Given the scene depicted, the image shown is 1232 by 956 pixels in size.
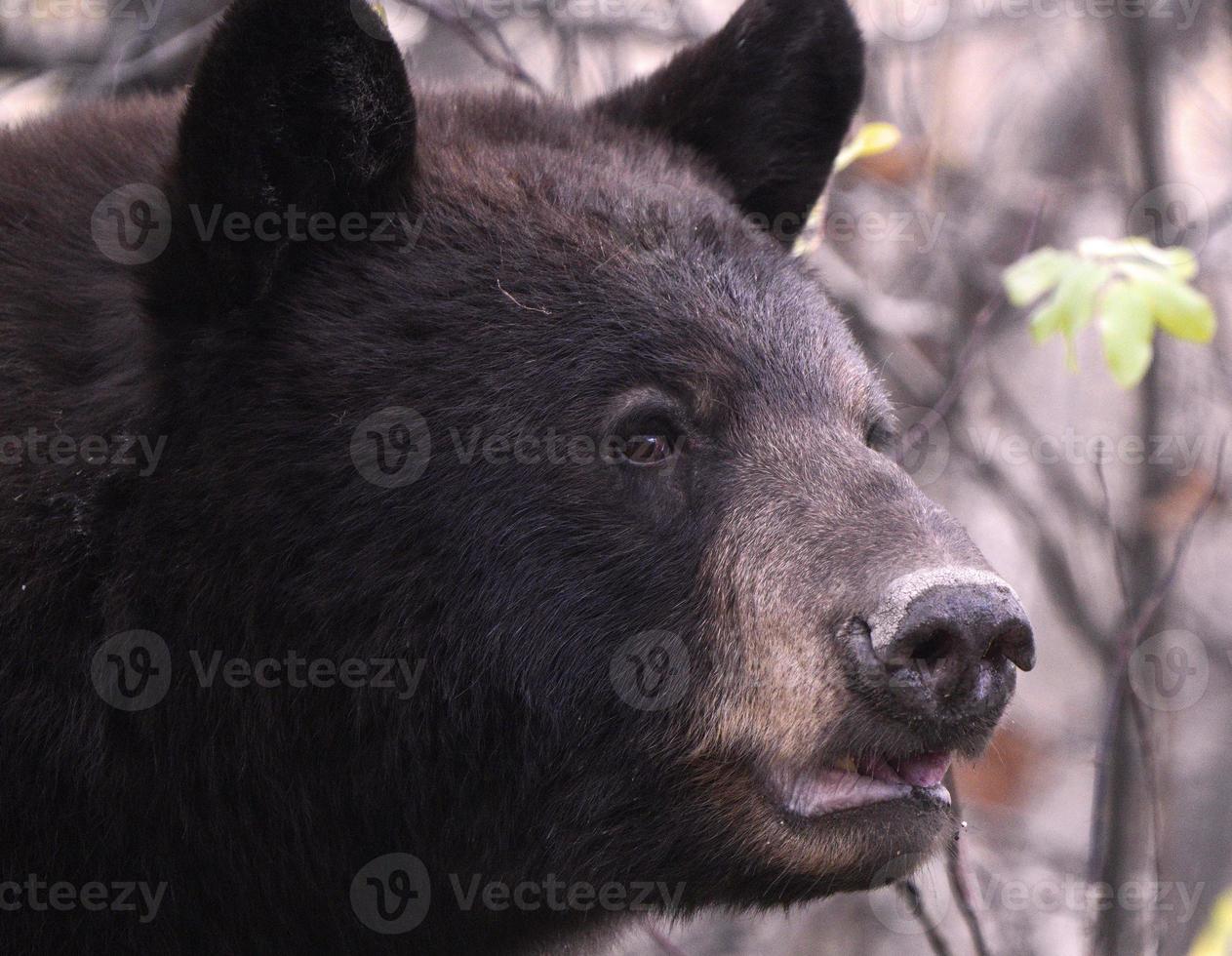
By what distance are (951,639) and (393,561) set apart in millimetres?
1117

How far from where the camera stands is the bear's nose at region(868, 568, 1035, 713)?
268 centimetres

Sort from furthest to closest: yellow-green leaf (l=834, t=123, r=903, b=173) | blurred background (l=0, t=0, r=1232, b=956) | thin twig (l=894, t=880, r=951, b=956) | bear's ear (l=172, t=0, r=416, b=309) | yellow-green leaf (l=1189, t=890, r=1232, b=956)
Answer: blurred background (l=0, t=0, r=1232, b=956) < yellow-green leaf (l=834, t=123, r=903, b=173) < thin twig (l=894, t=880, r=951, b=956) < yellow-green leaf (l=1189, t=890, r=1232, b=956) < bear's ear (l=172, t=0, r=416, b=309)

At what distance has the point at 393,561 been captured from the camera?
10.1ft

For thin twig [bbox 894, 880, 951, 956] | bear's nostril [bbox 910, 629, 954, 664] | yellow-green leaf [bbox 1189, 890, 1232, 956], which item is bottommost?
thin twig [bbox 894, 880, 951, 956]

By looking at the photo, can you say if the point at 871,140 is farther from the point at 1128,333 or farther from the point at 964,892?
the point at 964,892

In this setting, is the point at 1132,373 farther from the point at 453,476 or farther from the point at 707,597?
the point at 453,476

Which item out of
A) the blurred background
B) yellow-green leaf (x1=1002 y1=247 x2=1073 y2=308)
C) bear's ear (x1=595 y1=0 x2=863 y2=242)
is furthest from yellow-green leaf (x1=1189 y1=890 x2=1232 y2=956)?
bear's ear (x1=595 y1=0 x2=863 y2=242)

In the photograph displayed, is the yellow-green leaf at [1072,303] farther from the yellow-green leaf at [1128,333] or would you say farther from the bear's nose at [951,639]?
the bear's nose at [951,639]

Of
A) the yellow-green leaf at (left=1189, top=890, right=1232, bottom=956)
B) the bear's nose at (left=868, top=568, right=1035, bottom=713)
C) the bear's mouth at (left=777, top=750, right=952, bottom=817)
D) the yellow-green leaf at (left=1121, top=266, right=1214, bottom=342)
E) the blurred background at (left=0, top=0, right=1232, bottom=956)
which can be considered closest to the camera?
the bear's nose at (left=868, top=568, right=1035, bottom=713)

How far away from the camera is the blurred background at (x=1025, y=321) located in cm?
594

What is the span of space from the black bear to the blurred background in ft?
6.69

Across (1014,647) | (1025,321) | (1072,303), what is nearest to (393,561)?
(1014,647)

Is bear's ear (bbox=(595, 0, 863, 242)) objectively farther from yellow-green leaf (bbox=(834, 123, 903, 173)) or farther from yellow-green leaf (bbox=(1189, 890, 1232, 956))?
yellow-green leaf (bbox=(1189, 890, 1232, 956))

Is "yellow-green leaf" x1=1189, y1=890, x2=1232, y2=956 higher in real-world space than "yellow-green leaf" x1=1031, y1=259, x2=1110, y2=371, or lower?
lower
